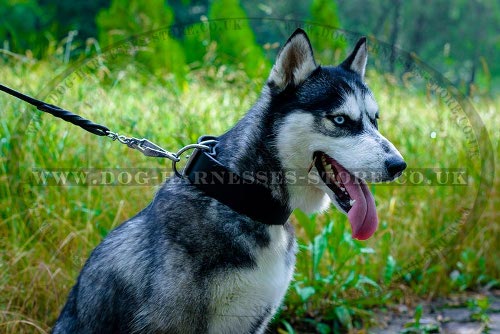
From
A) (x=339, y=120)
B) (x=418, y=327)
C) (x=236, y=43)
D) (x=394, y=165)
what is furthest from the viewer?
(x=236, y=43)

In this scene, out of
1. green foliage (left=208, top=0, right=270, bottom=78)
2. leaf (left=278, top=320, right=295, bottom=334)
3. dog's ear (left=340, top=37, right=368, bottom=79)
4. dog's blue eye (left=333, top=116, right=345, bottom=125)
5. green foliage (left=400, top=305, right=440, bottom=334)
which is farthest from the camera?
green foliage (left=208, top=0, right=270, bottom=78)

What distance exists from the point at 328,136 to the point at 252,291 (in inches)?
29.8

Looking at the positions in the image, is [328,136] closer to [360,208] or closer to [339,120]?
[339,120]

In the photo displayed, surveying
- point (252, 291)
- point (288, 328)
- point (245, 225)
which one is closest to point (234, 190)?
point (245, 225)

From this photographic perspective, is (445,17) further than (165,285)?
Yes

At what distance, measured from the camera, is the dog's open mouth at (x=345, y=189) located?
260cm

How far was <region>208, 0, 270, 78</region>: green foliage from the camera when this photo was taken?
557cm

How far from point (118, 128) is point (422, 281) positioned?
2.80 metres

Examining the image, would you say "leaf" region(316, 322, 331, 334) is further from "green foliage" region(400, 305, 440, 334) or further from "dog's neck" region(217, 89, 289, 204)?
"dog's neck" region(217, 89, 289, 204)

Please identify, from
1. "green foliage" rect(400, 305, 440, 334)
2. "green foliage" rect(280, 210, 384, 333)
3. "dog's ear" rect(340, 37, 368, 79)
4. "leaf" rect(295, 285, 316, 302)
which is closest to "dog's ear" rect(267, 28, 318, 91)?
"dog's ear" rect(340, 37, 368, 79)

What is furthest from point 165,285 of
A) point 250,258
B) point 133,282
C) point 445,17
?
point 445,17

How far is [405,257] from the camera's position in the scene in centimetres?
478

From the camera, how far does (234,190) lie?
250 cm

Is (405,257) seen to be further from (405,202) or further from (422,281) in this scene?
(405,202)
